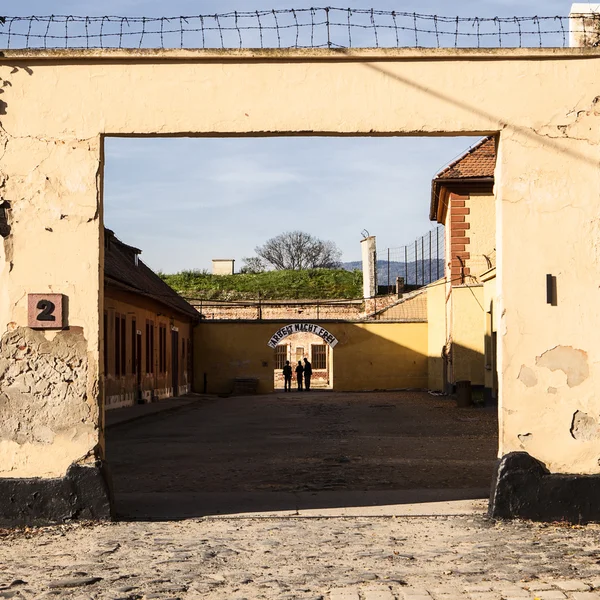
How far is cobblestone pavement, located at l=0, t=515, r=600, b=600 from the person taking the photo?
6422mm

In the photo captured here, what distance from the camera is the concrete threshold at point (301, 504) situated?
9.40m

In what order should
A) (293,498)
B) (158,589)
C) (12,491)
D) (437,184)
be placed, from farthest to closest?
(437,184)
(293,498)
(12,491)
(158,589)

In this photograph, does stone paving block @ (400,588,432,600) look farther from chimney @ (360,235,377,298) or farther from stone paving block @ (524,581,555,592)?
chimney @ (360,235,377,298)

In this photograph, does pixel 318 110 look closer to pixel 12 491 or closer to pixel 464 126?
pixel 464 126

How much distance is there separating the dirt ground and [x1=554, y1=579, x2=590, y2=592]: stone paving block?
4.71 m

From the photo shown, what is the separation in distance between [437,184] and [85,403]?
84.2 ft

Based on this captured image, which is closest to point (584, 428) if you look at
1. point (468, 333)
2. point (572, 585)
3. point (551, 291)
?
point (551, 291)

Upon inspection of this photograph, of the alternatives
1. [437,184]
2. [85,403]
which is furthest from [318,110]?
[437,184]

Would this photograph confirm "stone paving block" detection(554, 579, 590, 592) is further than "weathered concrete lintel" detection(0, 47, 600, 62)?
No

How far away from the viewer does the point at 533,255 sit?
9016 millimetres

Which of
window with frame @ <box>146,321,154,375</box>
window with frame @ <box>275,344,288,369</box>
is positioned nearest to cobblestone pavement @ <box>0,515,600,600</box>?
window with frame @ <box>146,321,154,375</box>

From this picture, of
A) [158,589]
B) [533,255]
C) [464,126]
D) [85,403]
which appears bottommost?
[158,589]

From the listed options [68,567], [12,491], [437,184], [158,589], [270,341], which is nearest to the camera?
[158,589]

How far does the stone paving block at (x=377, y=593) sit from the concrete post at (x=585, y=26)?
559 centimetres
